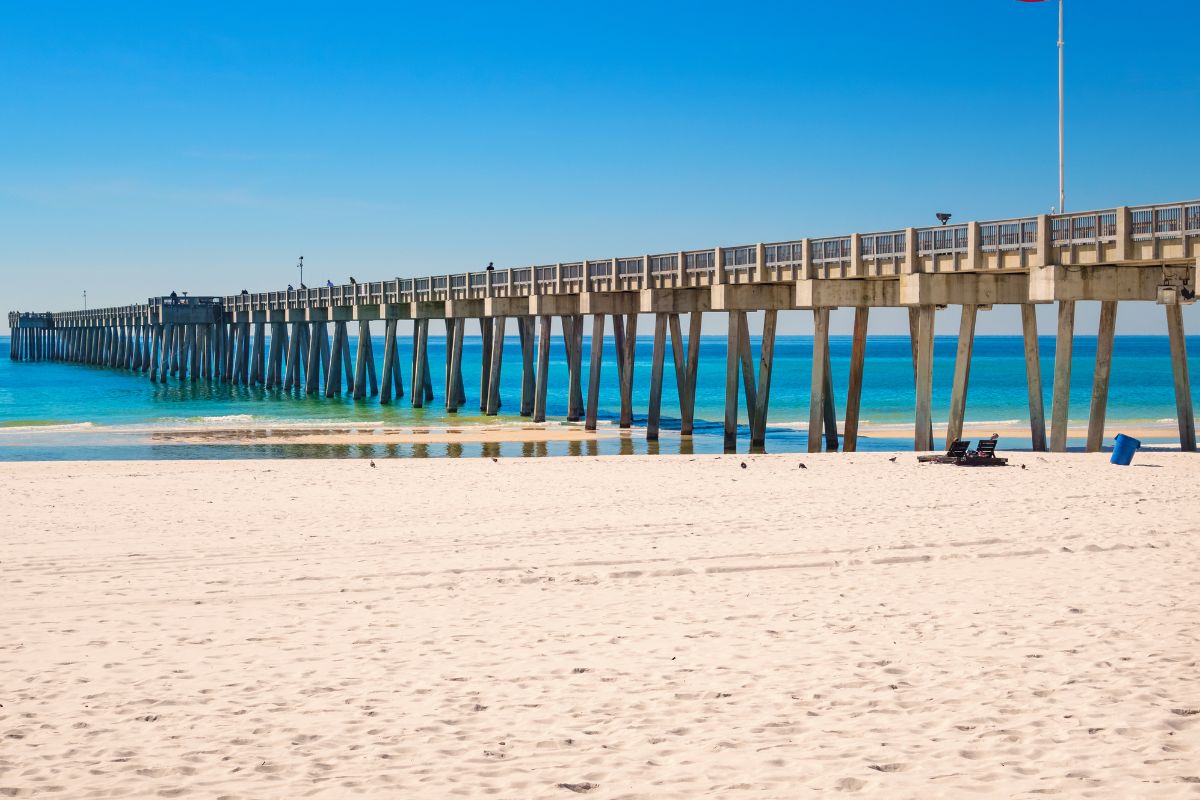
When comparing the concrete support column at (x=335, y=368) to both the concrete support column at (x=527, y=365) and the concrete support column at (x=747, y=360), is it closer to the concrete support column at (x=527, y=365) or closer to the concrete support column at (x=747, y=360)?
the concrete support column at (x=527, y=365)

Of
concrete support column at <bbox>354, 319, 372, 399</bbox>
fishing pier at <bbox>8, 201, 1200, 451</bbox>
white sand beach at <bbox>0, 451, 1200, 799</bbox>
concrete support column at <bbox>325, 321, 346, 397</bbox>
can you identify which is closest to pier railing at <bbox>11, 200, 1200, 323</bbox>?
fishing pier at <bbox>8, 201, 1200, 451</bbox>

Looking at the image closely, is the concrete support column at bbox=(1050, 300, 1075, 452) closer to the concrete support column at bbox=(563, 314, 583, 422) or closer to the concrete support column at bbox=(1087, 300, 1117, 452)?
the concrete support column at bbox=(1087, 300, 1117, 452)

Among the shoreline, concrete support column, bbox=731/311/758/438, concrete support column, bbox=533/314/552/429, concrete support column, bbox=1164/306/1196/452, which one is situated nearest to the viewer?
concrete support column, bbox=1164/306/1196/452

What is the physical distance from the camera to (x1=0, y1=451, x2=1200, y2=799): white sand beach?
19.7 ft

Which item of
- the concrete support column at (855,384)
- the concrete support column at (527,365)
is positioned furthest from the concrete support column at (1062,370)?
the concrete support column at (527,365)

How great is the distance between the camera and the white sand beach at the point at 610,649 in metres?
6.01

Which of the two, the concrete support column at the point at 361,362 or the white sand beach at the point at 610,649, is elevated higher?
the concrete support column at the point at 361,362

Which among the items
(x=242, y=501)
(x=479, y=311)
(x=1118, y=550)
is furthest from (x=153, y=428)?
(x=1118, y=550)

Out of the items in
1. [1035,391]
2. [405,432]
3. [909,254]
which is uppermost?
[909,254]

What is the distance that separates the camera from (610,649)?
8.27 metres

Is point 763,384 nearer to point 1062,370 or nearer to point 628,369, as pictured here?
point 628,369

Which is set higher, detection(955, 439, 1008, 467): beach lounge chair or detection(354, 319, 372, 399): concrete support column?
detection(354, 319, 372, 399): concrete support column

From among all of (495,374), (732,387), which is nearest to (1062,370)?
(732,387)

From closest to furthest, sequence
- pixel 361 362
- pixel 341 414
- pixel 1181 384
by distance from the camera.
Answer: pixel 1181 384
pixel 341 414
pixel 361 362
